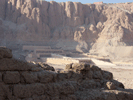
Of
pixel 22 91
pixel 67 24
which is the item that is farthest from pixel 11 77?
pixel 67 24

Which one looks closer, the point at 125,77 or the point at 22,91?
the point at 22,91

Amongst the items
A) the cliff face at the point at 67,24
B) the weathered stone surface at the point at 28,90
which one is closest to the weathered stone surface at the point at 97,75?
the weathered stone surface at the point at 28,90

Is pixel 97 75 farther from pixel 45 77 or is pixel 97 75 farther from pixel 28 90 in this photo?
pixel 28 90

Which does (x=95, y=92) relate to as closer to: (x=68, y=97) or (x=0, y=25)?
(x=68, y=97)

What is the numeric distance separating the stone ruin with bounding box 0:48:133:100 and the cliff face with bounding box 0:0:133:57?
4257 centimetres

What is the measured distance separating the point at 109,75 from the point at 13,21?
4995 centimetres

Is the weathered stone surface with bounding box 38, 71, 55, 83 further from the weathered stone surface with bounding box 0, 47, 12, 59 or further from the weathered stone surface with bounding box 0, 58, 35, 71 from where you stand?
the weathered stone surface with bounding box 0, 47, 12, 59

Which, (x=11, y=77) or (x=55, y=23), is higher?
(x=55, y=23)

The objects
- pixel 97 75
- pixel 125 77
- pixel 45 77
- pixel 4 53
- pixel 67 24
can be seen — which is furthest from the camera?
pixel 67 24

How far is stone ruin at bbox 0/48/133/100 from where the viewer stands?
3364mm

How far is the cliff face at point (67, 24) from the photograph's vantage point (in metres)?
48.1

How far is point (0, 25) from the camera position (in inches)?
1880

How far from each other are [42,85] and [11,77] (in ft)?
2.23

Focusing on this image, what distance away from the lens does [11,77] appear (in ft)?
11.2
